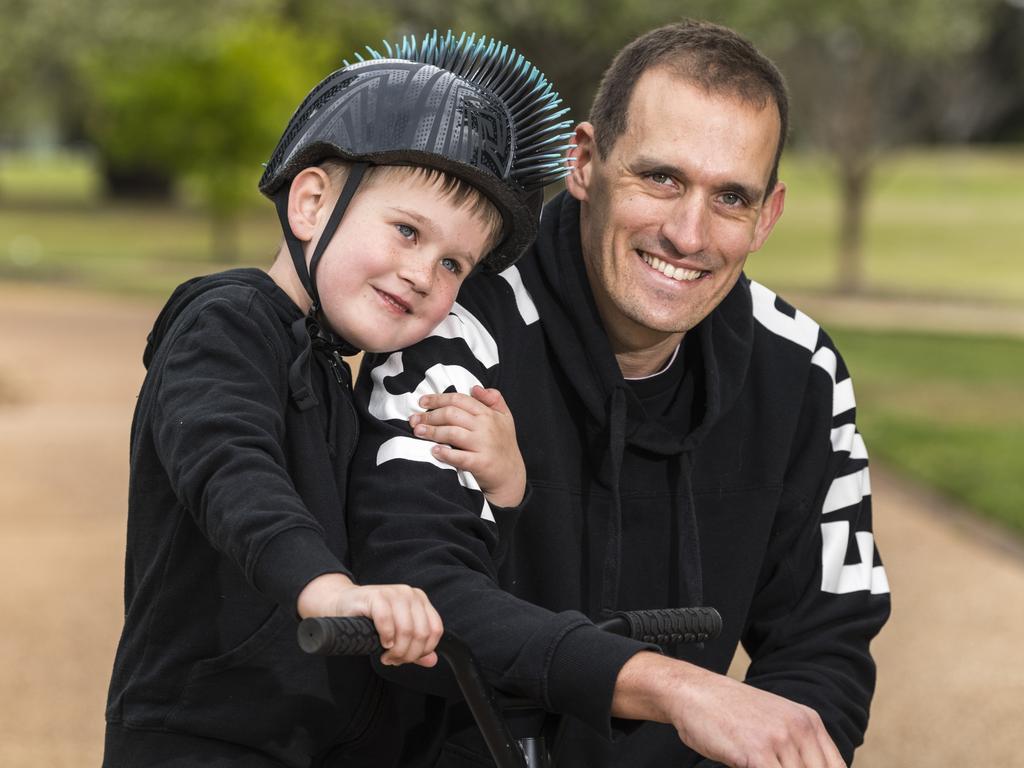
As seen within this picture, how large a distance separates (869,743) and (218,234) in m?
27.2

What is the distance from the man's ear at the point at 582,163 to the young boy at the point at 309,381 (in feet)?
1.30

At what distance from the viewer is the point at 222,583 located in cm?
251

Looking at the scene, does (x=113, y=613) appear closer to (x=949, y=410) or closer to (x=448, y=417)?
(x=448, y=417)

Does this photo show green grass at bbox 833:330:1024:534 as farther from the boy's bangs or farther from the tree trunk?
the tree trunk

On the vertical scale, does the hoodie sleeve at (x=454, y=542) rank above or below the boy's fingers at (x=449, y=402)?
below

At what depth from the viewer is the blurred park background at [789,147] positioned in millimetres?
13750

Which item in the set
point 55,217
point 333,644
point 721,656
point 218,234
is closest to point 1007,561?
point 721,656

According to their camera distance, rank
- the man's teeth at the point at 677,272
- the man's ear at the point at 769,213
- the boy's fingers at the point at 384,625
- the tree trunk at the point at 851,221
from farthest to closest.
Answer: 1. the tree trunk at the point at 851,221
2. the man's ear at the point at 769,213
3. the man's teeth at the point at 677,272
4. the boy's fingers at the point at 384,625

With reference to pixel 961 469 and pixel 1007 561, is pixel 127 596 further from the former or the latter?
pixel 961 469

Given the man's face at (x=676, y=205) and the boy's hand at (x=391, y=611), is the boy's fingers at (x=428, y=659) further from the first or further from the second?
the man's face at (x=676, y=205)

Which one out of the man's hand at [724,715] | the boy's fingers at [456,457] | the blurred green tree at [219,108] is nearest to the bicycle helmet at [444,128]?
the boy's fingers at [456,457]

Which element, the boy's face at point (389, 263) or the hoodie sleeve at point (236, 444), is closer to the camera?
the hoodie sleeve at point (236, 444)

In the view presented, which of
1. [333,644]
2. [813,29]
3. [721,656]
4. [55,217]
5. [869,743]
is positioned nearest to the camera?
[333,644]

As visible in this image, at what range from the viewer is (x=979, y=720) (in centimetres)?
582
